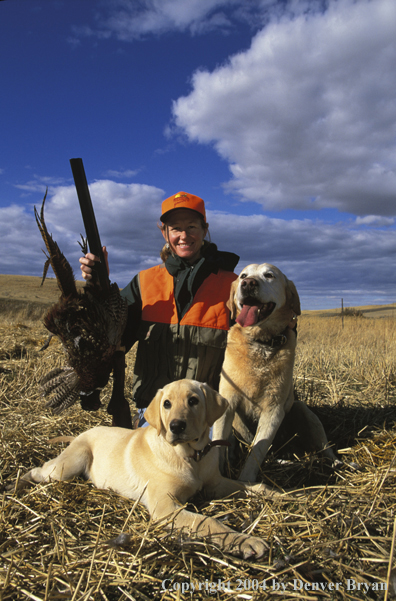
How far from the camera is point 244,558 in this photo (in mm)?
1941

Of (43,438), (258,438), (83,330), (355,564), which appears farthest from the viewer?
(43,438)

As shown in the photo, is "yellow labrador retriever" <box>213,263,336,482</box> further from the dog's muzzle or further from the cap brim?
the cap brim

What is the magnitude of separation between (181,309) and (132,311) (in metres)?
0.58

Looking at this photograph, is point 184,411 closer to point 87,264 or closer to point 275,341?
point 275,341

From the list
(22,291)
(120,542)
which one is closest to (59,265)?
(120,542)

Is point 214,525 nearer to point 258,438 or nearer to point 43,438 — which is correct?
point 258,438

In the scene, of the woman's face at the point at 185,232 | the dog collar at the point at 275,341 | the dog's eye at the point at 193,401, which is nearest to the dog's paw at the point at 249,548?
the dog's eye at the point at 193,401

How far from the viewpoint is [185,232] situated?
415 cm

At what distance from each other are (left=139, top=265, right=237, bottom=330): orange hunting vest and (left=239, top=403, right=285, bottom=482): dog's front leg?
1.09 meters

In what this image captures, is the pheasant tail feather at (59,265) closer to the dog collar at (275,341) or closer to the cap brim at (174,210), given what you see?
the cap brim at (174,210)

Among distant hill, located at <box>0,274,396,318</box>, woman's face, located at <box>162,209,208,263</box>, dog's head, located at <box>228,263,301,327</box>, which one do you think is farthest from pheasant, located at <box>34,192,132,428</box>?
distant hill, located at <box>0,274,396,318</box>

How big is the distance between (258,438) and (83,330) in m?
1.87

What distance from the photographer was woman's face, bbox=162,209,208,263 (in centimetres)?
416

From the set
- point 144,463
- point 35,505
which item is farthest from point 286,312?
point 35,505
